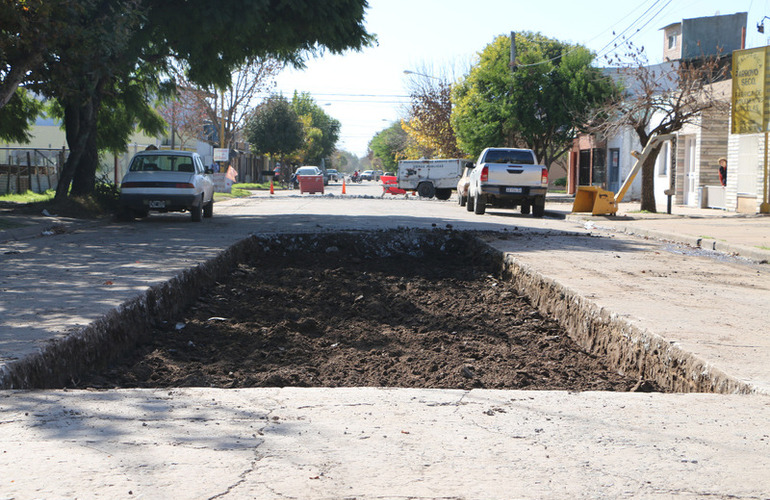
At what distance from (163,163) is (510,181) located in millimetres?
9968

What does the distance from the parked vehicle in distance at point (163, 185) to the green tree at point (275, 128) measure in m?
54.8

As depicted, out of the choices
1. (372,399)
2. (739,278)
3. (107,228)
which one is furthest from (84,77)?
(372,399)

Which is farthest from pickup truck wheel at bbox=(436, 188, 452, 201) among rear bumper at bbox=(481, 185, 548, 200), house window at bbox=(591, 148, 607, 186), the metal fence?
the metal fence

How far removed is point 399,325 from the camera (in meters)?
8.25

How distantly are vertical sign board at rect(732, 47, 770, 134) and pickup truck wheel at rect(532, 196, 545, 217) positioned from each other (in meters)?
5.64

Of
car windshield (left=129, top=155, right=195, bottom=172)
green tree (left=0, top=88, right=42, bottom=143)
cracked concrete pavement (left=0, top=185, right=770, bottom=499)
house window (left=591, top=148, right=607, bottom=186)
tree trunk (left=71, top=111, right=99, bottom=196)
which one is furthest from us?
house window (left=591, top=148, right=607, bottom=186)

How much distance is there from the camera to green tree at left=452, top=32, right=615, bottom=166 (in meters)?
37.9

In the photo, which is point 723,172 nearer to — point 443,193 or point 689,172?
point 689,172

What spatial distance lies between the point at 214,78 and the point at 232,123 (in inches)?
1287

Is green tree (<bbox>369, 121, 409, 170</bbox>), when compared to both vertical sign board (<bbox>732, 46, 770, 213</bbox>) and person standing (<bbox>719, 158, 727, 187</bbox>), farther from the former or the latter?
vertical sign board (<bbox>732, 46, 770, 213</bbox>)

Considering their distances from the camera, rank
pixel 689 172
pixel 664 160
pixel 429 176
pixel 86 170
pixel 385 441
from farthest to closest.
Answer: pixel 429 176 < pixel 664 160 < pixel 689 172 < pixel 86 170 < pixel 385 441

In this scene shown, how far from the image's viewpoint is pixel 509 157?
2458 centimetres

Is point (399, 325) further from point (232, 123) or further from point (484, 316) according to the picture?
point (232, 123)

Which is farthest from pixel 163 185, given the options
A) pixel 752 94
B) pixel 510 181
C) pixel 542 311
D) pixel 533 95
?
pixel 533 95
